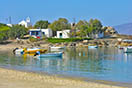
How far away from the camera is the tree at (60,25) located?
3974 inches

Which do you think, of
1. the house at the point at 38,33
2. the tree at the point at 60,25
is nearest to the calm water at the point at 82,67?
the house at the point at 38,33

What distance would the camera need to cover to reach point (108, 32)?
112 metres

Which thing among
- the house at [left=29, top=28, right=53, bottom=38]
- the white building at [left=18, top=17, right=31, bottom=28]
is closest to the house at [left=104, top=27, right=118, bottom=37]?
the house at [left=29, top=28, right=53, bottom=38]

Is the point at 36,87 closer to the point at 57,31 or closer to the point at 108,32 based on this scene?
the point at 57,31

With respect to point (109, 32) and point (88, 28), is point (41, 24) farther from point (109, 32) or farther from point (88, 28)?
point (109, 32)

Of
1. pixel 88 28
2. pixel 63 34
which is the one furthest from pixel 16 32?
pixel 88 28

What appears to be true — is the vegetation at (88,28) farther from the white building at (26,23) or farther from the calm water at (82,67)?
the calm water at (82,67)

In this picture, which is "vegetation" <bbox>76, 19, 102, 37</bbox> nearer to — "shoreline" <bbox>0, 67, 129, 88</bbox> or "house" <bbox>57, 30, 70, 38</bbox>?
"house" <bbox>57, 30, 70, 38</bbox>

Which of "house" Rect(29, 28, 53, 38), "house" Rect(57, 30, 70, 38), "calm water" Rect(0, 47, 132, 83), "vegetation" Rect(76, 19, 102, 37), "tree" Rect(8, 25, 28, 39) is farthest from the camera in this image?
"vegetation" Rect(76, 19, 102, 37)

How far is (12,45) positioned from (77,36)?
31481mm

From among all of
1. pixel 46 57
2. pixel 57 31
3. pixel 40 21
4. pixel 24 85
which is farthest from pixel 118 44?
pixel 24 85

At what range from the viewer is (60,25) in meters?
102

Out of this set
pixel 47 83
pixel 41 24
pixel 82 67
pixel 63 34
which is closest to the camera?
pixel 47 83

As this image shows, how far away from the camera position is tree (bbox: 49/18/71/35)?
10094cm
